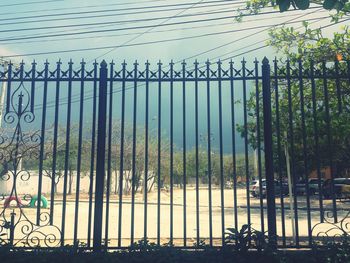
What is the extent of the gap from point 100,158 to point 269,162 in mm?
2472

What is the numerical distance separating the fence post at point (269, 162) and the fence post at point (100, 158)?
2392 millimetres

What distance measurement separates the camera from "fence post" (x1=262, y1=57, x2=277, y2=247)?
16.2 feet

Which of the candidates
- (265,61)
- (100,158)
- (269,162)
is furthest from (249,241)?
(265,61)

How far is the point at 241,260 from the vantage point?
4.46 meters

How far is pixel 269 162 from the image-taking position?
5.04 meters

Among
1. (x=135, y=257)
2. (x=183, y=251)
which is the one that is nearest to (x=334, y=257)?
(x=183, y=251)

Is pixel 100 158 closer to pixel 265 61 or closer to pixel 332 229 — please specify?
pixel 265 61

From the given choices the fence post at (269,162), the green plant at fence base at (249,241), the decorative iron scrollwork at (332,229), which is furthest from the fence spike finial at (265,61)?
the green plant at fence base at (249,241)

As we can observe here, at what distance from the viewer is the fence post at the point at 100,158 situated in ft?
16.3

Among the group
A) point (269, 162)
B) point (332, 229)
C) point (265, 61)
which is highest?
point (265, 61)

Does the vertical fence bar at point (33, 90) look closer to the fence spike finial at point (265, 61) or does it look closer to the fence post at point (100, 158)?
the fence post at point (100, 158)

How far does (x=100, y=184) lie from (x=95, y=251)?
0.93 metres

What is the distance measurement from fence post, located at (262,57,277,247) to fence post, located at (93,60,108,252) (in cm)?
239

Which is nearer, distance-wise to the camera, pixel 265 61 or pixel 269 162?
pixel 269 162
